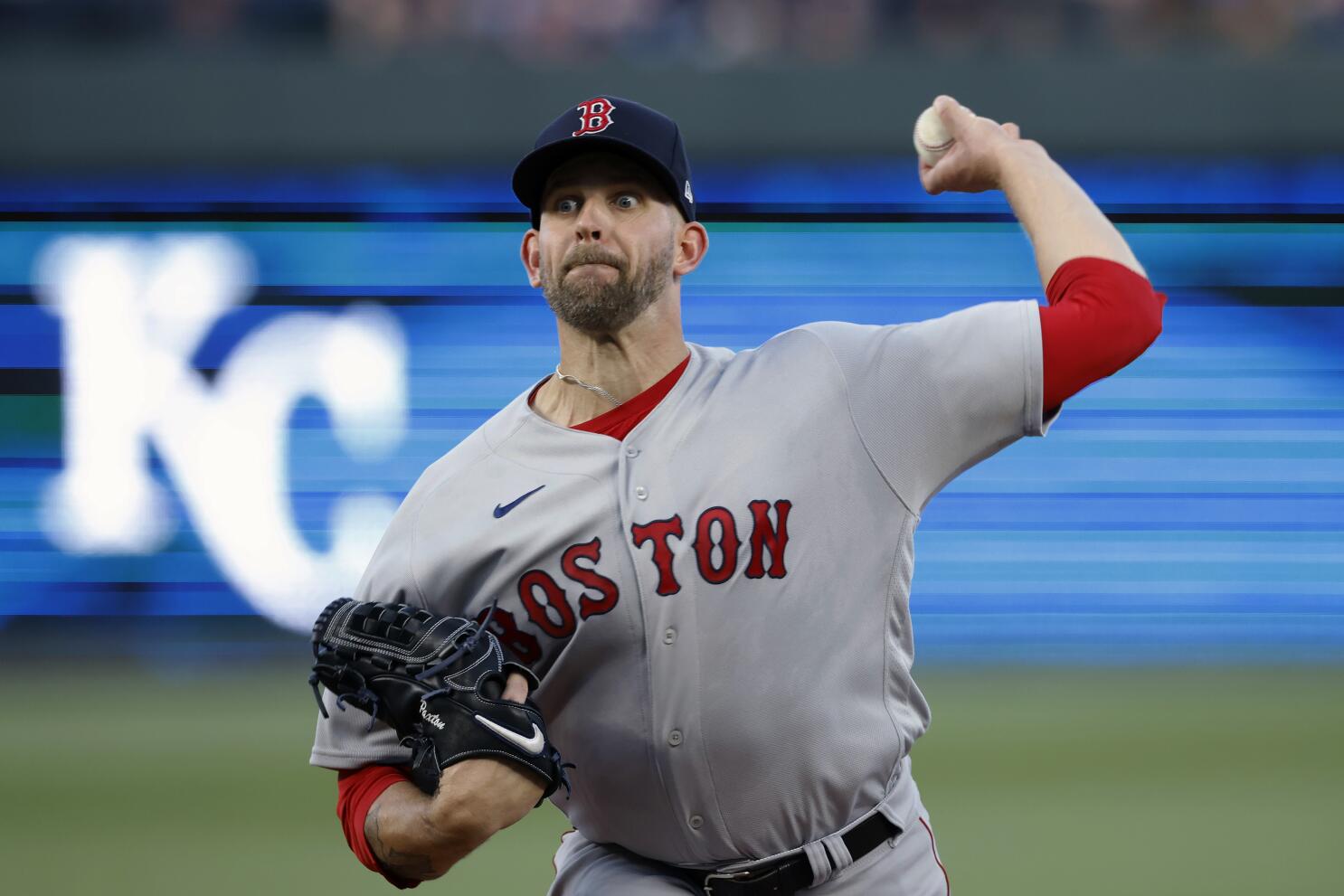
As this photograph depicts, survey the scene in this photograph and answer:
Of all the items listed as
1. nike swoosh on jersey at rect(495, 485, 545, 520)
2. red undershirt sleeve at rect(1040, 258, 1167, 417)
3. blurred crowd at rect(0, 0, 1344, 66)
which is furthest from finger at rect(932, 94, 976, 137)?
blurred crowd at rect(0, 0, 1344, 66)

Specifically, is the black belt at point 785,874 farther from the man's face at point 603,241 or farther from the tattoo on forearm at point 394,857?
the man's face at point 603,241

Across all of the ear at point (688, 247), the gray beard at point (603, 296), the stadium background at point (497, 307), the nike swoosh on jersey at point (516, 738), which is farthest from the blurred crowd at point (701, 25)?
the nike swoosh on jersey at point (516, 738)

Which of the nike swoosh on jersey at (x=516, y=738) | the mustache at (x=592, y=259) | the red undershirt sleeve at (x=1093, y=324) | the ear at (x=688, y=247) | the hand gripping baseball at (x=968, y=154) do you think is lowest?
the nike swoosh on jersey at (x=516, y=738)

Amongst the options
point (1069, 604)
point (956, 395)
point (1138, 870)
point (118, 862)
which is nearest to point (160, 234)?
point (118, 862)

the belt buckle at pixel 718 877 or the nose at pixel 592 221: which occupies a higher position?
the nose at pixel 592 221

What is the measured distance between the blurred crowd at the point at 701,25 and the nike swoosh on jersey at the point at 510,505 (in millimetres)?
5402

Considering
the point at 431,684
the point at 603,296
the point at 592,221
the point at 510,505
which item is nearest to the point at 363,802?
the point at 431,684

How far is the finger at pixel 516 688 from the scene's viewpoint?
2.49m

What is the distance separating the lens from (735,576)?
8.63ft

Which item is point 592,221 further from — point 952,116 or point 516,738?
point 516,738

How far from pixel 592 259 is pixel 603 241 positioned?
0.15 ft

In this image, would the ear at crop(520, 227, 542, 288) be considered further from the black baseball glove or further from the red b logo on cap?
the black baseball glove

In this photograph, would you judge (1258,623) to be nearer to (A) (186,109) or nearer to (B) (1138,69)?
(B) (1138,69)

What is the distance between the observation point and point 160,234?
25.6 ft
